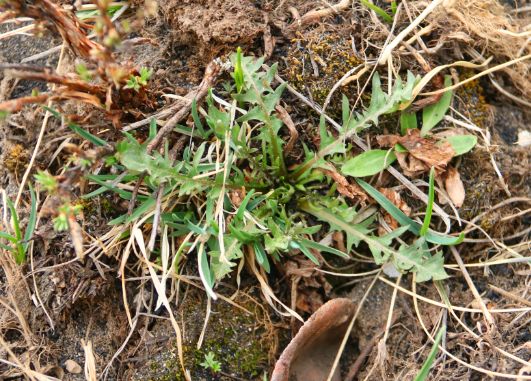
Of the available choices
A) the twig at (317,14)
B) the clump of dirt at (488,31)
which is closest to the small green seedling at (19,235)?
the twig at (317,14)

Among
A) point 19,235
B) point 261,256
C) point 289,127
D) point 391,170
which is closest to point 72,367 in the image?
point 19,235

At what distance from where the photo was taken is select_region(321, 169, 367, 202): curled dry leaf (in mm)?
2330

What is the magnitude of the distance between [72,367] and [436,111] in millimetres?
1787

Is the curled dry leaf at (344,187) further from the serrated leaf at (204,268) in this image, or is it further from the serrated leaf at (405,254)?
the serrated leaf at (204,268)

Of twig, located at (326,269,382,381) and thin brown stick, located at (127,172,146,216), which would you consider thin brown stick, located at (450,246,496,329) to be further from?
thin brown stick, located at (127,172,146,216)

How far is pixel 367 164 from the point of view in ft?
7.75

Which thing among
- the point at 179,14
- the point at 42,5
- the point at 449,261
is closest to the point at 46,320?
the point at 42,5

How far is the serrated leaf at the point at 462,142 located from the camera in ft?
7.89

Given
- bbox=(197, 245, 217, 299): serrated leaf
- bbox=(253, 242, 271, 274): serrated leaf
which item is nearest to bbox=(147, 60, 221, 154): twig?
bbox=(197, 245, 217, 299): serrated leaf

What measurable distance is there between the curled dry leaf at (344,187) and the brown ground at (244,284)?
18cm

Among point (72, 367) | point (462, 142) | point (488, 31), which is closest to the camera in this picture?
point (72, 367)

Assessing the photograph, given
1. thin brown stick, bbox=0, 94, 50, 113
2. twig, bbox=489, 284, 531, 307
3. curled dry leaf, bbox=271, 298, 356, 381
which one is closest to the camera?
thin brown stick, bbox=0, 94, 50, 113

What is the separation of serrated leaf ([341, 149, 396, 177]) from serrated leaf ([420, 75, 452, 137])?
21cm

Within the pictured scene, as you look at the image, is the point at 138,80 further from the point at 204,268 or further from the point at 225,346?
the point at 225,346
